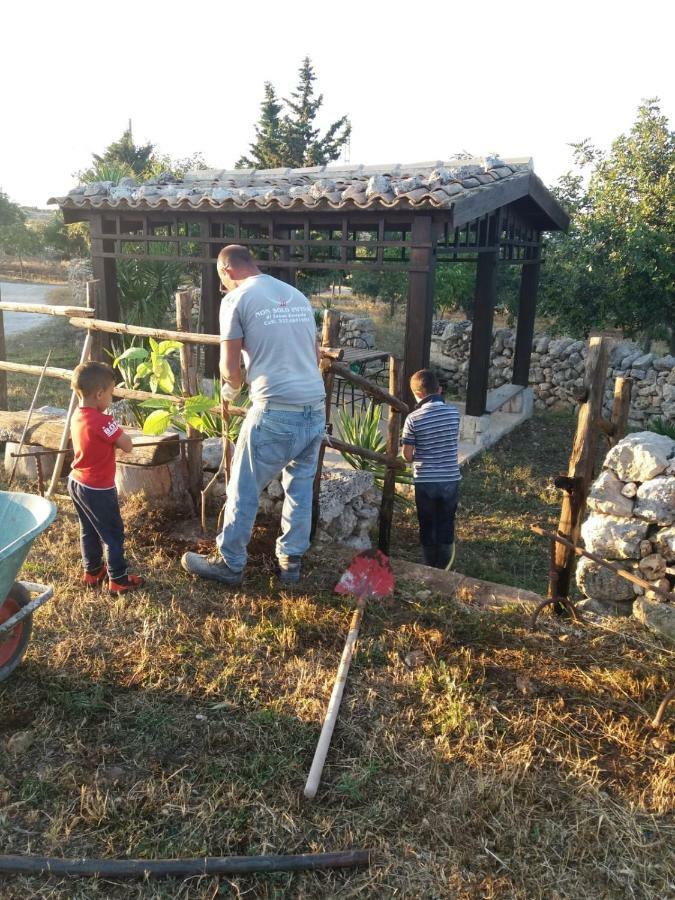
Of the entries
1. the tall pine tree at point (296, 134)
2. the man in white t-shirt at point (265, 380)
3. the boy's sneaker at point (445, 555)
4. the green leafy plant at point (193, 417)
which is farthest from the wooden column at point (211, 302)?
the tall pine tree at point (296, 134)

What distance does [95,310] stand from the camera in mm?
5293

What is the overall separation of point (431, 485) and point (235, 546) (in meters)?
1.82

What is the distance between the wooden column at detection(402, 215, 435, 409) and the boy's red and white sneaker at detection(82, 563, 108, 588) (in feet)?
13.5

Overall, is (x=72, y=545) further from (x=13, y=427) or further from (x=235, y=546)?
(x=13, y=427)

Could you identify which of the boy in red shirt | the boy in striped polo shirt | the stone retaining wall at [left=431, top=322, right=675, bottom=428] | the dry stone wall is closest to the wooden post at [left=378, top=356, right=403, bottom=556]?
the boy in striped polo shirt

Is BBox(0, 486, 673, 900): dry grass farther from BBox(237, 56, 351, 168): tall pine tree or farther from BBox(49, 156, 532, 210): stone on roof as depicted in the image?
BBox(237, 56, 351, 168): tall pine tree

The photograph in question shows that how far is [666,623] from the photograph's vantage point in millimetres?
3725

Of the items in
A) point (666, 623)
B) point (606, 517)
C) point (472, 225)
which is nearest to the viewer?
point (666, 623)

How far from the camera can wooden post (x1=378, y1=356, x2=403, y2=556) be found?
4867 mm

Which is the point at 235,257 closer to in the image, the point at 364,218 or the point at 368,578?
the point at 368,578

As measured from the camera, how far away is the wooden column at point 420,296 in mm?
7176

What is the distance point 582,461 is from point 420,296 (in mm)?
3884

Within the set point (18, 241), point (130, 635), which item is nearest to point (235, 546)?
point (130, 635)

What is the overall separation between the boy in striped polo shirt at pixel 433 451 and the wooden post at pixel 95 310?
2.42 meters
